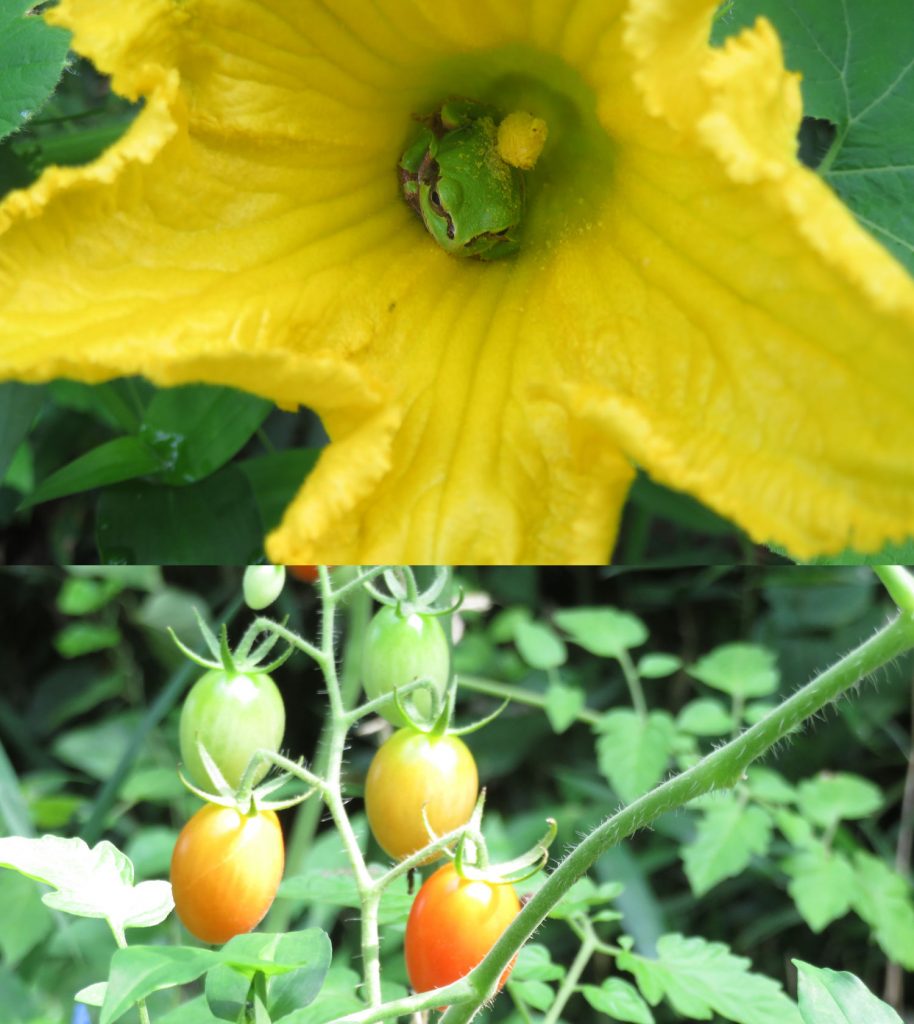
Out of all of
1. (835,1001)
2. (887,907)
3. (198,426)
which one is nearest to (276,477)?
(198,426)

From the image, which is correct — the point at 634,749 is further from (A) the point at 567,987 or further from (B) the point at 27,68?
(B) the point at 27,68

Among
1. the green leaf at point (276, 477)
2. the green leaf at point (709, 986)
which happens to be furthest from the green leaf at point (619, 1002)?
the green leaf at point (276, 477)

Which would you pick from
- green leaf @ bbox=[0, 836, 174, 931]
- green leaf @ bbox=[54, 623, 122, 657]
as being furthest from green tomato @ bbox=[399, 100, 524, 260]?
green leaf @ bbox=[54, 623, 122, 657]

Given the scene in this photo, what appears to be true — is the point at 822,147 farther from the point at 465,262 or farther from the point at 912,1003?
the point at 912,1003

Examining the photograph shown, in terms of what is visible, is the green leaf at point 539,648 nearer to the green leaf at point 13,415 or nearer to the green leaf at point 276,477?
the green leaf at point 276,477

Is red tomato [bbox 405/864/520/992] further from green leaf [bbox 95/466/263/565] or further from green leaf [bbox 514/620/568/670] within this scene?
green leaf [bbox 514/620/568/670]

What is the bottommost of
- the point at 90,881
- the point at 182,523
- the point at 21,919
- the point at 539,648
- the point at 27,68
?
the point at 21,919
